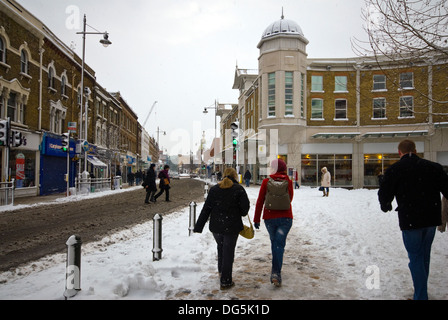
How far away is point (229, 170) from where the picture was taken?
489 cm

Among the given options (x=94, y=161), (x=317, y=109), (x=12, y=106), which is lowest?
(x=94, y=161)

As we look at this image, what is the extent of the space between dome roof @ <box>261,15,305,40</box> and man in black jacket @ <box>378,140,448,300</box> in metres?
26.3

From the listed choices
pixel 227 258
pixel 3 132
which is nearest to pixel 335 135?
pixel 3 132

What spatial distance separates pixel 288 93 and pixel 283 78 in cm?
137

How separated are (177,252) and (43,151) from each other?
18691 mm

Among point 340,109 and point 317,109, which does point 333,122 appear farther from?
point 317,109

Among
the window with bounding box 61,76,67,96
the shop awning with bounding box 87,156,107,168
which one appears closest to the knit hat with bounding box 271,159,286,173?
the window with bounding box 61,76,67,96

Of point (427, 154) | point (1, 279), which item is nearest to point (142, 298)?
point (1, 279)

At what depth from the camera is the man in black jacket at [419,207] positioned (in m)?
3.72

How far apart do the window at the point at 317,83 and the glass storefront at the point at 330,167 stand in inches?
246

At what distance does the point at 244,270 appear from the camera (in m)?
5.47

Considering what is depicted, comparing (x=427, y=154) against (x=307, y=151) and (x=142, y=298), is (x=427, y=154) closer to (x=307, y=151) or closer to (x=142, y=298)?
(x=307, y=151)

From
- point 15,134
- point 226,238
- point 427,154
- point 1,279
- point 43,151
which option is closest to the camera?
point 226,238

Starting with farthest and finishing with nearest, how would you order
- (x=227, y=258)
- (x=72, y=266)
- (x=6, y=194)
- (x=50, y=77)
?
(x=50, y=77)
(x=6, y=194)
(x=227, y=258)
(x=72, y=266)
